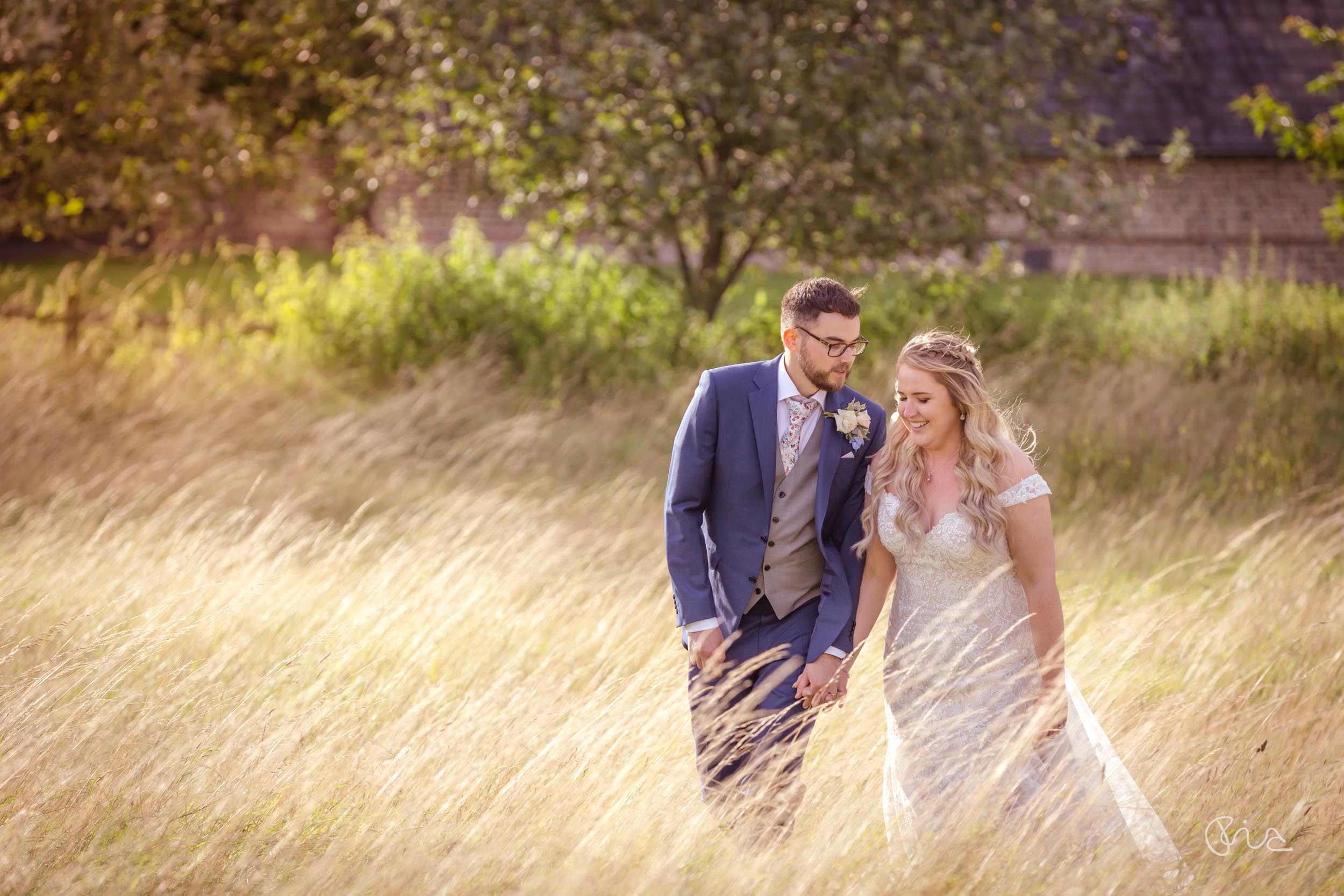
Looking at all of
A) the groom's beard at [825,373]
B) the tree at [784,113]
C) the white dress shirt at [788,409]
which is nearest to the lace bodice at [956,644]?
the white dress shirt at [788,409]

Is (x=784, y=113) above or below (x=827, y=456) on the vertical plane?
above

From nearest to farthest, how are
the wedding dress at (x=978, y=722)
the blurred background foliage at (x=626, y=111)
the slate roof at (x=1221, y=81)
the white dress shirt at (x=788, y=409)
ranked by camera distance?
the wedding dress at (x=978, y=722) → the white dress shirt at (x=788, y=409) → the blurred background foliage at (x=626, y=111) → the slate roof at (x=1221, y=81)

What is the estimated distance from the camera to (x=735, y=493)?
11.5ft

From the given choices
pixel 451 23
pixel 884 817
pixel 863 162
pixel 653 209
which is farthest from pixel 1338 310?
pixel 884 817

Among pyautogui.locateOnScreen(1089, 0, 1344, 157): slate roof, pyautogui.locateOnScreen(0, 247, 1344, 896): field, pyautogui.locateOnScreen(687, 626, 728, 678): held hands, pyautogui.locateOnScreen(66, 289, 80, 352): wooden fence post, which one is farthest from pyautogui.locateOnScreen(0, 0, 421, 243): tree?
pyautogui.locateOnScreen(1089, 0, 1344, 157): slate roof

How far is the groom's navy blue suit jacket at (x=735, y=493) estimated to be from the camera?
343 cm

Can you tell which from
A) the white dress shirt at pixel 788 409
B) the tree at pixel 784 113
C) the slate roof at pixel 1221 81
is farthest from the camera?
the slate roof at pixel 1221 81

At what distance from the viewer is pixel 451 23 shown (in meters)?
10.5

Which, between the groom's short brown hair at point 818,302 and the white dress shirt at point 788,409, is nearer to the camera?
the groom's short brown hair at point 818,302

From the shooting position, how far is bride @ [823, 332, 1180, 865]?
10.9 ft

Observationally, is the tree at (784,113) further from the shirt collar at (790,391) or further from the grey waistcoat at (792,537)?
the grey waistcoat at (792,537)

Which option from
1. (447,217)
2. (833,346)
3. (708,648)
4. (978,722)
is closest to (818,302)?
(833,346)

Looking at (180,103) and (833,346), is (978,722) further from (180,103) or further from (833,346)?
(180,103)

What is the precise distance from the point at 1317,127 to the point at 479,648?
30.3ft
